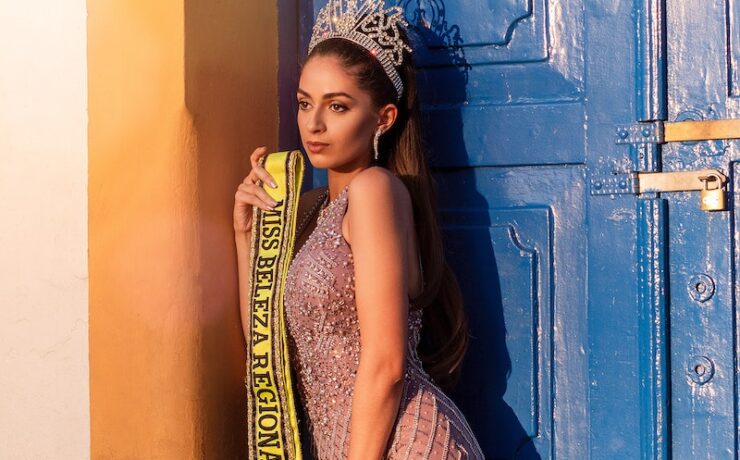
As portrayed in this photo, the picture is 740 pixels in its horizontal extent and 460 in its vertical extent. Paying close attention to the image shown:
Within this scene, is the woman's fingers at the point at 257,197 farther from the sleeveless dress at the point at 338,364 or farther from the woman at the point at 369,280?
the sleeveless dress at the point at 338,364

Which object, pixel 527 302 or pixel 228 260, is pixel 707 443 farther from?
pixel 228 260

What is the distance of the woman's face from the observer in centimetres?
295

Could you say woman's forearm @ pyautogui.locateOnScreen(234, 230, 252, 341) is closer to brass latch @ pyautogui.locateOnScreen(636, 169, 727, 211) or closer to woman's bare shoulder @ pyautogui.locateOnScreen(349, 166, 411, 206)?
woman's bare shoulder @ pyautogui.locateOnScreen(349, 166, 411, 206)

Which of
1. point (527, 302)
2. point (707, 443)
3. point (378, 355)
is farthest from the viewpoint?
point (527, 302)

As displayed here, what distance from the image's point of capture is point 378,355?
269 cm

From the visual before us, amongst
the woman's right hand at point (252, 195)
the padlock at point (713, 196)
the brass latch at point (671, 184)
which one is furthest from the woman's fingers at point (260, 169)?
the padlock at point (713, 196)

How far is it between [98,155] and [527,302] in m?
1.21

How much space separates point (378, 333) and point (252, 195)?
602 mm

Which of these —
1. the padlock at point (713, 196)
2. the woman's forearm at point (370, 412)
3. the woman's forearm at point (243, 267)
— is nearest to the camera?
the woman's forearm at point (370, 412)

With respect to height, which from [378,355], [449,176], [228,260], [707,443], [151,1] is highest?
[151,1]

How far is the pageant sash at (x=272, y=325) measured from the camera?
2.94m

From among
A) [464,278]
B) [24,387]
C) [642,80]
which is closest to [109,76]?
[24,387]

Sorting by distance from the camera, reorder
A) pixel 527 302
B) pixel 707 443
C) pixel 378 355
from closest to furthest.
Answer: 1. pixel 378 355
2. pixel 707 443
3. pixel 527 302

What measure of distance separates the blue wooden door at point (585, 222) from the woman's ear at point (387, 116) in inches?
9.8
